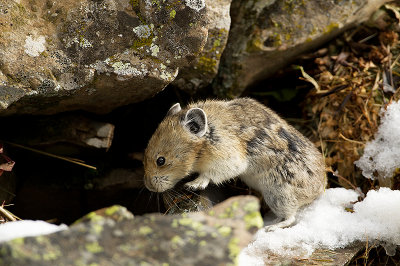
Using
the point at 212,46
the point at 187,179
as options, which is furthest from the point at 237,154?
the point at 212,46

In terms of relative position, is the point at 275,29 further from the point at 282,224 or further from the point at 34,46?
the point at 34,46

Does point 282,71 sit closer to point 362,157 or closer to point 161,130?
point 362,157

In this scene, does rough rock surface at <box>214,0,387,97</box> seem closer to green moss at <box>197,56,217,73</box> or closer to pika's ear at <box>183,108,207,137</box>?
green moss at <box>197,56,217,73</box>

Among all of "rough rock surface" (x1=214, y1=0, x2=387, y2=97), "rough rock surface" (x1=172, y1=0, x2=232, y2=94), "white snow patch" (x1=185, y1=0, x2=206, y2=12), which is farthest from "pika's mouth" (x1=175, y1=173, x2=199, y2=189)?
"white snow patch" (x1=185, y1=0, x2=206, y2=12)

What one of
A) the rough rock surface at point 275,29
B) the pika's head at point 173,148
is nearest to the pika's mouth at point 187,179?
the pika's head at point 173,148

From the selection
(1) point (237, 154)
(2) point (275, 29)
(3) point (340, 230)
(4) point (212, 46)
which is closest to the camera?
(3) point (340, 230)

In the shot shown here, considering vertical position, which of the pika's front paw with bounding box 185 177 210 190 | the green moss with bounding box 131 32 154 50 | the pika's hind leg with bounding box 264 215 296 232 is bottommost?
the pika's hind leg with bounding box 264 215 296 232
